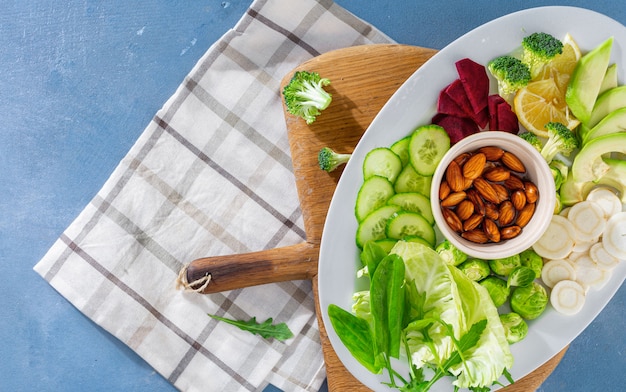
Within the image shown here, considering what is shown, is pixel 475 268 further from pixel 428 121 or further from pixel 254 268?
pixel 254 268

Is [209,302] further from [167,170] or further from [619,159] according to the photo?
[619,159]

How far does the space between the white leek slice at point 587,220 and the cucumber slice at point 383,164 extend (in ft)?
2.24

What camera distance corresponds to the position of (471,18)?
8.98 feet

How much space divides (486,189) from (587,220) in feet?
1.30

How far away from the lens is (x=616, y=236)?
2.15 meters

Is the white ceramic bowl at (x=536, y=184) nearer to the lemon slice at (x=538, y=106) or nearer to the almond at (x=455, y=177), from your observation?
the almond at (x=455, y=177)

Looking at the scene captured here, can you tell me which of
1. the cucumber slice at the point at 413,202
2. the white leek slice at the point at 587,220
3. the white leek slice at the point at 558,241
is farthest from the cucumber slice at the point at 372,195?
the white leek slice at the point at 587,220

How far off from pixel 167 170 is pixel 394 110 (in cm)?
111

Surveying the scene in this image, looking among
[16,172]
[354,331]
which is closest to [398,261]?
[354,331]

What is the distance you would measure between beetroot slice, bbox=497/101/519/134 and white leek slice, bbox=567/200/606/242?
392 millimetres

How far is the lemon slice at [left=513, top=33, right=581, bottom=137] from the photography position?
212cm

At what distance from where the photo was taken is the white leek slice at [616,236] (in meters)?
2.14

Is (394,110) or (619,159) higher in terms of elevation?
(619,159)

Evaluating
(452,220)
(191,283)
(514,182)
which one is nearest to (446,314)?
(452,220)
